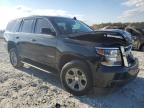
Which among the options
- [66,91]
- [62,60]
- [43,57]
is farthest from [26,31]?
[66,91]

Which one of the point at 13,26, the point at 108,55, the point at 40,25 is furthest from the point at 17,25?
the point at 108,55

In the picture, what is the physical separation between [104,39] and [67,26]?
156cm

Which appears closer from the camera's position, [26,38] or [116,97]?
[116,97]

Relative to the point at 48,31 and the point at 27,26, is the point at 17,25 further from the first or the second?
the point at 48,31

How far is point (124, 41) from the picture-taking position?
17.8 feet

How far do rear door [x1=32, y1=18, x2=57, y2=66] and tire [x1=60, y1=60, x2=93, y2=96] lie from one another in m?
0.67

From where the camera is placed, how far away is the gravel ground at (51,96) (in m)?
5.00

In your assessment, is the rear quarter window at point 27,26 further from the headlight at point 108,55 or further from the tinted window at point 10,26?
the headlight at point 108,55

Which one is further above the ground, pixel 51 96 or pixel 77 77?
pixel 77 77

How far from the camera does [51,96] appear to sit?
544 centimetres

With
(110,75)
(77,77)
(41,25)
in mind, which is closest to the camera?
(110,75)

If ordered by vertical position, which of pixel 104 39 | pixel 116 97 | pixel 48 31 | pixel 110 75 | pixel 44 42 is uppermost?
pixel 48 31

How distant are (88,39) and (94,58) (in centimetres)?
53

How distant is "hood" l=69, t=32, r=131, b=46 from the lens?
201 inches
